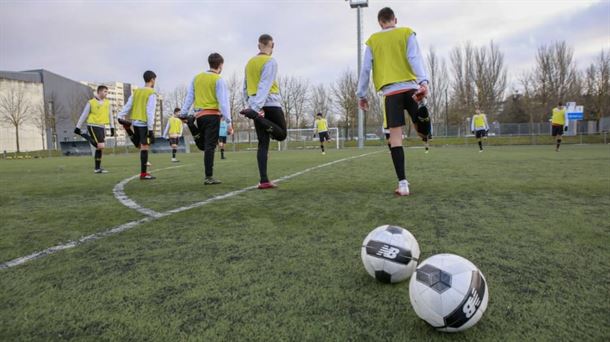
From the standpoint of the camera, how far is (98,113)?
391 inches

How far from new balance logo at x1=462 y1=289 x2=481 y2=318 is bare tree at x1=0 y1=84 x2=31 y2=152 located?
48.6m

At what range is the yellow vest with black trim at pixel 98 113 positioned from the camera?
9.85 metres

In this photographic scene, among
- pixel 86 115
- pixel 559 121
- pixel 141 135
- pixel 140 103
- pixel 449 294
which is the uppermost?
pixel 140 103

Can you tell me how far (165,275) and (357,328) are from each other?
4.03 ft

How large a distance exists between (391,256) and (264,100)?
4064mm

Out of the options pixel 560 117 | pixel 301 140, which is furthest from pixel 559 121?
pixel 301 140

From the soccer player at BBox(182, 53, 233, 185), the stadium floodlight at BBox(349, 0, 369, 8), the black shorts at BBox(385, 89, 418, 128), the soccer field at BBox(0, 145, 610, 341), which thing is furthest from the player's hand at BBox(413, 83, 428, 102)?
the stadium floodlight at BBox(349, 0, 369, 8)

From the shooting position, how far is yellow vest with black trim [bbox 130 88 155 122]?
8547 mm

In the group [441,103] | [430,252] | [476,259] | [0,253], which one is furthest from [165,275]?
[441,103]

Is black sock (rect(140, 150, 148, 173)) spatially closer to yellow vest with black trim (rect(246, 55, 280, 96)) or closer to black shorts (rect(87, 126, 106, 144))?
black shorts (rect(87, 126, 106, 144))

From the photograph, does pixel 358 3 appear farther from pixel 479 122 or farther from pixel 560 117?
pixel 560 117

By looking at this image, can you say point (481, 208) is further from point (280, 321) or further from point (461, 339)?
point (280, 321)

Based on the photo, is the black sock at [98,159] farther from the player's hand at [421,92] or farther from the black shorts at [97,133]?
the player's hand at [421,92]

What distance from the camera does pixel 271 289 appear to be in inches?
78.2
